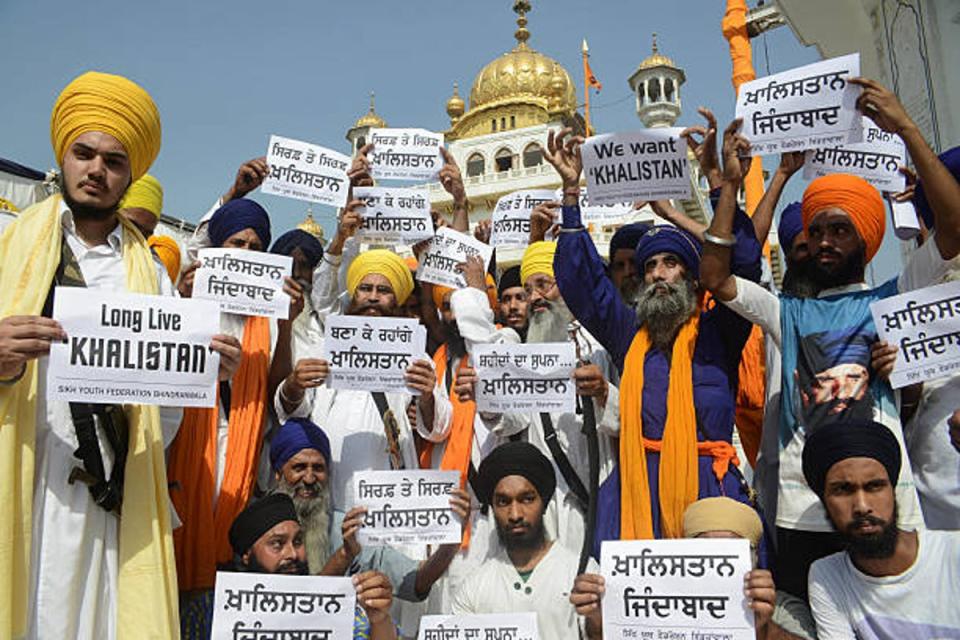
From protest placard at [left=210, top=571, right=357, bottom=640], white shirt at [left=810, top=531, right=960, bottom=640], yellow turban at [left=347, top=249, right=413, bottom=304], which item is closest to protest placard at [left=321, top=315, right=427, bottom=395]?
yellow turban at [left=347, top=249, right=413, bottom=304]

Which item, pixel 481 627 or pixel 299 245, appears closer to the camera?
pixel 481 627

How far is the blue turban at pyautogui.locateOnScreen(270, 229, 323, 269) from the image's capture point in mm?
5355

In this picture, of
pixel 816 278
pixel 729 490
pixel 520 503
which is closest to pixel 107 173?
pixel 520 503

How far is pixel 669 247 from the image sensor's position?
3.88 metres

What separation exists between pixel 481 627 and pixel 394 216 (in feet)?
9.37

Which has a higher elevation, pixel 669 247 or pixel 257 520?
pixel 669 247

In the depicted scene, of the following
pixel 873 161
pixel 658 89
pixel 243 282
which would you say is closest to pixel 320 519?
pixel 243 282

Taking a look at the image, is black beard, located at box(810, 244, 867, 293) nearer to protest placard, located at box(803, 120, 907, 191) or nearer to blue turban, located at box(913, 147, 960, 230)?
blue turban, located at box(913, 147, 960, 230)

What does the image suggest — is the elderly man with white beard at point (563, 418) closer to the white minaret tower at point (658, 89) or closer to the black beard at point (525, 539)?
the black beard at point (525, 539)

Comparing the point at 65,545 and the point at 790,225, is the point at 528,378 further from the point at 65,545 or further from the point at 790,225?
the point at 65,545

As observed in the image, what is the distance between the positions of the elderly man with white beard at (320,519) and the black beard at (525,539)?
0.19 m

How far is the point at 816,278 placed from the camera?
3.81m

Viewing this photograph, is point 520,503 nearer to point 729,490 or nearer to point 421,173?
point 729,490

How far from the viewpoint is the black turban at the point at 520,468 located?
388cm
